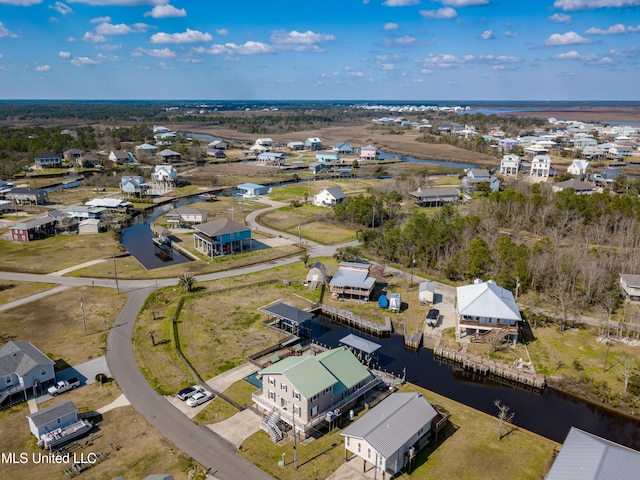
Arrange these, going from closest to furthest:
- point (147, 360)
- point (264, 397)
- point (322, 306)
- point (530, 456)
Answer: point (530, 456) < point (264, 397) < point (147, 360) < point (322, 306)

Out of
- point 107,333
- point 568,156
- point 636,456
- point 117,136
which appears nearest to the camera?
point 636,456

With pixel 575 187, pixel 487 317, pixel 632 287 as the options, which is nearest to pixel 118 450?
pixel 487 317

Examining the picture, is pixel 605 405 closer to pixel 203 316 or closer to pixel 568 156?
pixel 203 316

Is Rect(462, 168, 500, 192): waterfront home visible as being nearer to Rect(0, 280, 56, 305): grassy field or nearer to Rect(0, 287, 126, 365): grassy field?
Rect(0, 287, 126, 365): grassy field

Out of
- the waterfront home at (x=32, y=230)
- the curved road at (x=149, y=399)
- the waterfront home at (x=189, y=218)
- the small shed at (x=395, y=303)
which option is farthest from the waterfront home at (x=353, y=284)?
the waterfront home at (x=32, y=230)

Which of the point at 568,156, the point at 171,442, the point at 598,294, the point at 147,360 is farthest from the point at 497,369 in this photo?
the point at 568,156

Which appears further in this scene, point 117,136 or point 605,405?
point 117,136

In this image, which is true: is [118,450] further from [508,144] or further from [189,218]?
[508,144]

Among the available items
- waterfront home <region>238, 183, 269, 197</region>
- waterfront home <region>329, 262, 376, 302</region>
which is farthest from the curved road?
waterfront home <region>238, 183, 269, 197</region>
